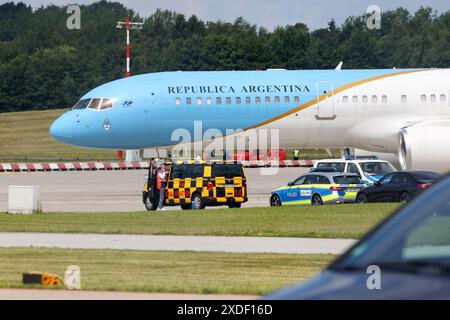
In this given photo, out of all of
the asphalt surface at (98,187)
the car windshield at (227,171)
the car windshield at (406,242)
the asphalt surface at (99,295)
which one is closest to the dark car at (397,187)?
the car windshield at (227,171)

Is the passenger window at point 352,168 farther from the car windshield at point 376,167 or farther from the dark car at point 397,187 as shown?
the dark car at point 397,187

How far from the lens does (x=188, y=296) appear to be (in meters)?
14.7

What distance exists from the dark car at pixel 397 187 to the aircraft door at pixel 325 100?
6.75 metres

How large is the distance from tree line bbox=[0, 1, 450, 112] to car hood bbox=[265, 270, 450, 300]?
359 feet

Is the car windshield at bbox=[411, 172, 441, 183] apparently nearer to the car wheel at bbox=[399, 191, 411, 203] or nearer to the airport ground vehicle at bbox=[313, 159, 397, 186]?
the car wheel at bbox=[399, 191, 411, 203]

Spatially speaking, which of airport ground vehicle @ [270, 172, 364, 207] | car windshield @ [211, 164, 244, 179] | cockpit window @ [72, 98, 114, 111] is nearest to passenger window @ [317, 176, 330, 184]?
airport ground vehicle @ [270, 172, 364, 207]

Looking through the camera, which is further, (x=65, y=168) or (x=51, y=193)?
(x=65, y=168)

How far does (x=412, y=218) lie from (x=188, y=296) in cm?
941

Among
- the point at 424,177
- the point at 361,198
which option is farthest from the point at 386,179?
the point at 424,177

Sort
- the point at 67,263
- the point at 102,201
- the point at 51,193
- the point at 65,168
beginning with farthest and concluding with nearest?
the point at 65,168, the point at 51,193, the point at 102,201, the point at 67,263

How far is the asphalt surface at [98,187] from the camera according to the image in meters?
38.8

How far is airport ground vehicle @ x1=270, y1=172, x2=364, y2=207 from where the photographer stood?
3625cm
